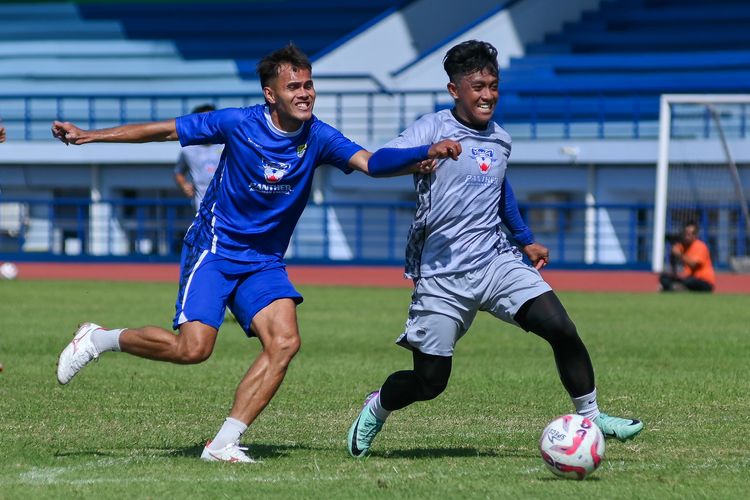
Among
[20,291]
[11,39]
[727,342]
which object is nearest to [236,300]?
[727,342]

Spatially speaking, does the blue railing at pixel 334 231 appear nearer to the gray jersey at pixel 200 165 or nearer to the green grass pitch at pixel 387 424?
the green grass pitch at pixel 387 424

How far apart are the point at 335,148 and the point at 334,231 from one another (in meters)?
23.9

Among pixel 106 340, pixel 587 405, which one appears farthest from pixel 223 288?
pixel 587 405

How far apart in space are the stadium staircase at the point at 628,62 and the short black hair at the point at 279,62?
2263cm

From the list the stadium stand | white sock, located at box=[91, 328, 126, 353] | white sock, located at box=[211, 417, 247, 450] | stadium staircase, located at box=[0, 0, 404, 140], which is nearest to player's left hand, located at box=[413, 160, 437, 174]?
white sock, located at box=[211, 417, 247, 450]

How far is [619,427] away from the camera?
7203 mm

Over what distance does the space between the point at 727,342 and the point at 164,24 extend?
27.8 m

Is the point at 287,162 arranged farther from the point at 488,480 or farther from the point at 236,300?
the point at 488,480

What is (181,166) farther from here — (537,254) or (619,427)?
(619,427)

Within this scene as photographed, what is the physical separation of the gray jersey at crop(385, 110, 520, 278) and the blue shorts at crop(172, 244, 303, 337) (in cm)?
73

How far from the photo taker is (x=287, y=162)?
7.34 metres

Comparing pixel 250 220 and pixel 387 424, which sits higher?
pixel 250 220

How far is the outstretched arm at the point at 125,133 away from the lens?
732 centimetres

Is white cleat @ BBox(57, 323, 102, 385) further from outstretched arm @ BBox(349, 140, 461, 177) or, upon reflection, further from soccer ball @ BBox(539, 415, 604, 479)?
soccer ball @ BBox(539, 415, 604, 479)
